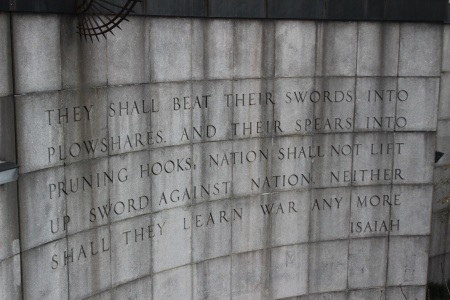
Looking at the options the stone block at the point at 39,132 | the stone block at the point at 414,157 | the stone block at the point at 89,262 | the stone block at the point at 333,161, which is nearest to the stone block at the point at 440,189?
the stone block at the point at 414,157

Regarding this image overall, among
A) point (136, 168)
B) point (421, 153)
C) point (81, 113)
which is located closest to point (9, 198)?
point (81, 113)

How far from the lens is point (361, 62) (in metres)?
15.7

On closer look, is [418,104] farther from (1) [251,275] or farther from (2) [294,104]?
(1) [251,275]

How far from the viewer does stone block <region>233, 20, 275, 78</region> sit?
14539mm

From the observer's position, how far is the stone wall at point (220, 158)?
11.4 meters

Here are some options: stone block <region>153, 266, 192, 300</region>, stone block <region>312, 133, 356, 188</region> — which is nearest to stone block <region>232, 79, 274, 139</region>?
stone block <region>312, 133, 356, 188</region>

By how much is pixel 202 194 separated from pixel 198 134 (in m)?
1.20

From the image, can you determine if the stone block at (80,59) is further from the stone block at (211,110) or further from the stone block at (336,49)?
the stone block at (336,49)

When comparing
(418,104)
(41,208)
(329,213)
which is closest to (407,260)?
(329,213)

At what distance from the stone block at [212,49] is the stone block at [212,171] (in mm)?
1398

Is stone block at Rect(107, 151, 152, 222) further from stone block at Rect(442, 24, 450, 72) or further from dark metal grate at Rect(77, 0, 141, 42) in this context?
stone block at Rect(442, 24, 450, 72)

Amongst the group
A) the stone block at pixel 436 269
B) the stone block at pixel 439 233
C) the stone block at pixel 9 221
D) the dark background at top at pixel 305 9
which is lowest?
the stone block at pixel 436 269

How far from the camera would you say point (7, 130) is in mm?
10602

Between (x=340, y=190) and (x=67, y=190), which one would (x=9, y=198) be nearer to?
(x=67, y=190)
